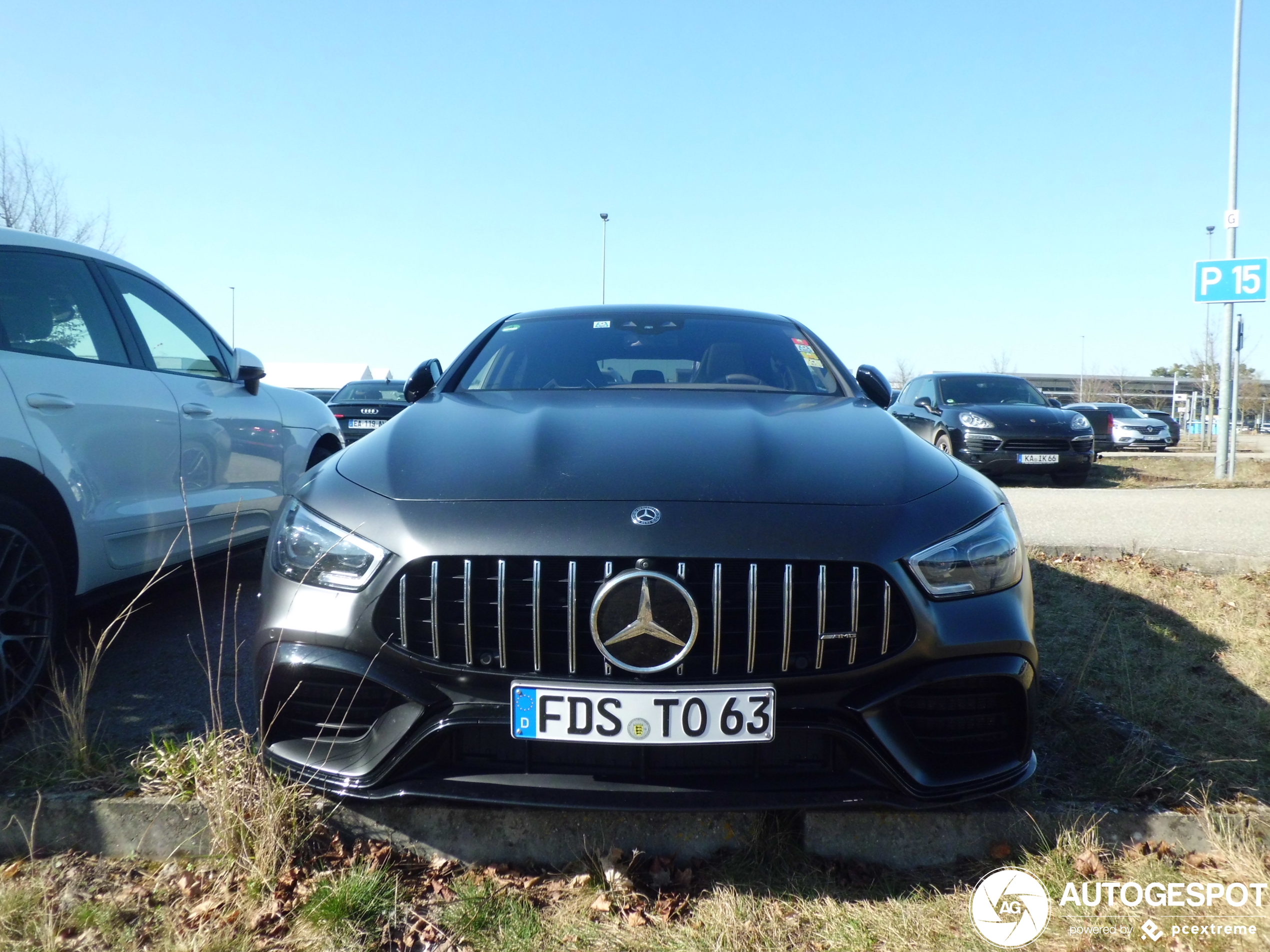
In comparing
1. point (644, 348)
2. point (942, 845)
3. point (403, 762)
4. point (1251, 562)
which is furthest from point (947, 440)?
point (403, 762)

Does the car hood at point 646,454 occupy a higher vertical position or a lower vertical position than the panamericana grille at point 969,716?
higher

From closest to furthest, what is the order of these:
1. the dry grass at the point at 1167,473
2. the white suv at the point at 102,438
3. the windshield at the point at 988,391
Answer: the white suv at the point at 102,438
the dry grass at the point at 1167,473
the windshield at the point at 988,391

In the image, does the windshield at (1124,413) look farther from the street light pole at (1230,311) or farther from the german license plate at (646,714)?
the german license plate at (646,714)

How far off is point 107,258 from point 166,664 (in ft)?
5.36

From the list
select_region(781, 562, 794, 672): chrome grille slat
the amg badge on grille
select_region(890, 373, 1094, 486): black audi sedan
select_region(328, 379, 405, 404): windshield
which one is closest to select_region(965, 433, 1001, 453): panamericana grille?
select_region(890, 373, 1094, 486): black audi sedan

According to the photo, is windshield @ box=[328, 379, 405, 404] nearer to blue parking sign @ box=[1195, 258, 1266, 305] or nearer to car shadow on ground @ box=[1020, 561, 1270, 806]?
blue parking sign @ box=[1195, 258, 1266, 305]

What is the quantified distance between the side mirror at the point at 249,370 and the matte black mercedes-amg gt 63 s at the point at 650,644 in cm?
243

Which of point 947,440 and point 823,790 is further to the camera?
point 947,440

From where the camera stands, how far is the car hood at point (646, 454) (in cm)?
220

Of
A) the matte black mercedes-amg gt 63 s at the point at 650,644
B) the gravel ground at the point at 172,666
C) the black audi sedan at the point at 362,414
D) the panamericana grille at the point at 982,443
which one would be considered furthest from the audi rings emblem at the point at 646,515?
the black audi sedan at the point at 362,414

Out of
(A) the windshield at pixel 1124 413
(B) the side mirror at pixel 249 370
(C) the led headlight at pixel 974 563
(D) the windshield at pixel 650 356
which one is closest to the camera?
(C) the led headlight at pixel 974 563

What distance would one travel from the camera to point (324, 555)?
2156 millimetres

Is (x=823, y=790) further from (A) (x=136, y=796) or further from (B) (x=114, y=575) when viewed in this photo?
(B) (x=114, y=575)

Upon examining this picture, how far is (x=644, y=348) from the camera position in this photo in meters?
3.67
